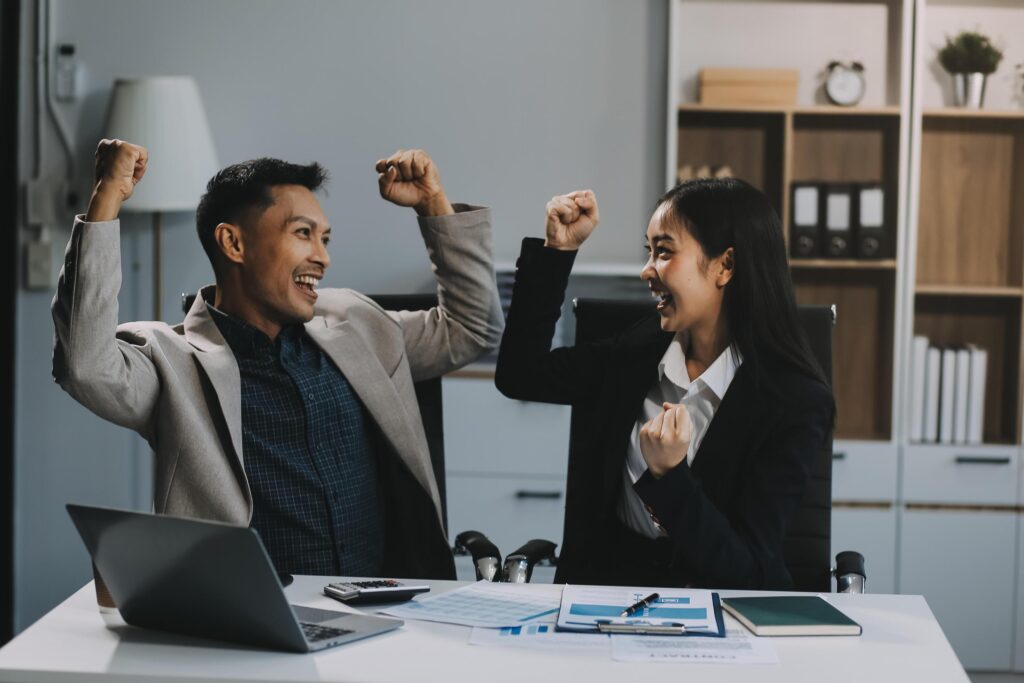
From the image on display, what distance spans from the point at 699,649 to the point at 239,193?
1.25 m

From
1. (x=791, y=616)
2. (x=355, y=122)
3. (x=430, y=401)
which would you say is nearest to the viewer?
(x=791, y=616)

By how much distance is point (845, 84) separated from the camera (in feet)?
12.0

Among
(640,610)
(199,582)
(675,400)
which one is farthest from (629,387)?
(199,582)

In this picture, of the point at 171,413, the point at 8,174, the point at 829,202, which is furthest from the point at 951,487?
the point at 8,174

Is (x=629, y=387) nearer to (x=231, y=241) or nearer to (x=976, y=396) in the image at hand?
(x=231, y=241)

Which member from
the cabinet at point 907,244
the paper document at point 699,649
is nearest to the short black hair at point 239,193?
the paper document at point 699,649

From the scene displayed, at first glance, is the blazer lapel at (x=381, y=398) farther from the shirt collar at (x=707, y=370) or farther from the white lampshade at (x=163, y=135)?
the white lampshade at (x=163, y=135)

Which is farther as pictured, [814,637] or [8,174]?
[8,174]

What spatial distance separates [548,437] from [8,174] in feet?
6.31

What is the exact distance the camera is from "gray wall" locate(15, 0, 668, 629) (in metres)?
3.85

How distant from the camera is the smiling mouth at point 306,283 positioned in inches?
86.4

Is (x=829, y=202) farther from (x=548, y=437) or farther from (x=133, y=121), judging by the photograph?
(x=133, y=121)

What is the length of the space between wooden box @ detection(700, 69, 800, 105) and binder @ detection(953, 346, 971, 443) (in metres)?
0.89

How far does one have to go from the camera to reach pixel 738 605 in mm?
1559
